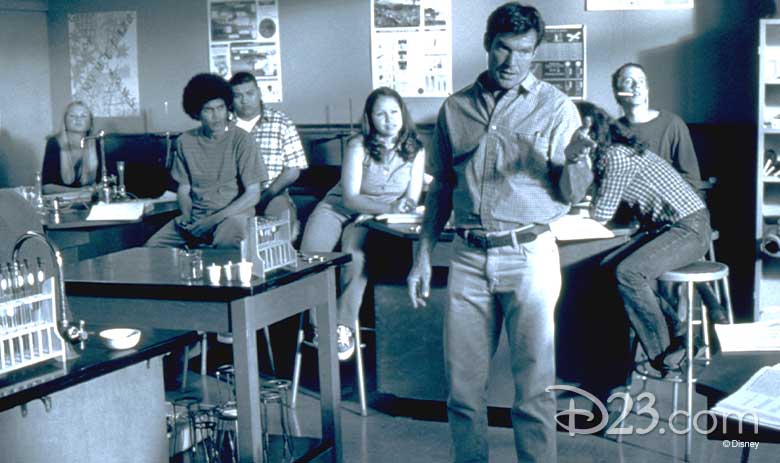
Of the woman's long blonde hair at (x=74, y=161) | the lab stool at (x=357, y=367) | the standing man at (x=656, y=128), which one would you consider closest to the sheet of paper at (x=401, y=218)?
the lab stool at (x=357, y=367)

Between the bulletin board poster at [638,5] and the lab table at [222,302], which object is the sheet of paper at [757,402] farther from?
the bulletin board poster at [638,5]

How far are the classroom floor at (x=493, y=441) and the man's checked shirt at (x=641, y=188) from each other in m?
0.87

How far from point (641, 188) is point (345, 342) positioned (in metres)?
1.52

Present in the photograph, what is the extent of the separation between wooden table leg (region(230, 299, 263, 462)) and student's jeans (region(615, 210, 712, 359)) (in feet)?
5.32

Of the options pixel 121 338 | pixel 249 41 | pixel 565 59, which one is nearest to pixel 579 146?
pixel 121 338

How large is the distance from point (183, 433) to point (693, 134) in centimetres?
363

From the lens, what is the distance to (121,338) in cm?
286

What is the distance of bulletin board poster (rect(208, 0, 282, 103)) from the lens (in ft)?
24.1

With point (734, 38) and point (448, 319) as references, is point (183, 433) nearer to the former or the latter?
point (448, 319)

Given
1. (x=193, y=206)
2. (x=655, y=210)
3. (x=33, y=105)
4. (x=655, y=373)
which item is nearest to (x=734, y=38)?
(x=655, y=210)

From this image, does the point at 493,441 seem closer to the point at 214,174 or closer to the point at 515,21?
the point at 515,21

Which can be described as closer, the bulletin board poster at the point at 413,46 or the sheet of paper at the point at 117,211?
the sheet of paper at the point at 117,211

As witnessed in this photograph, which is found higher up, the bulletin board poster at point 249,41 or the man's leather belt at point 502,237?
the bulletin board poster at point 249,41

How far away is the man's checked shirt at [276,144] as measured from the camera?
612 cm
